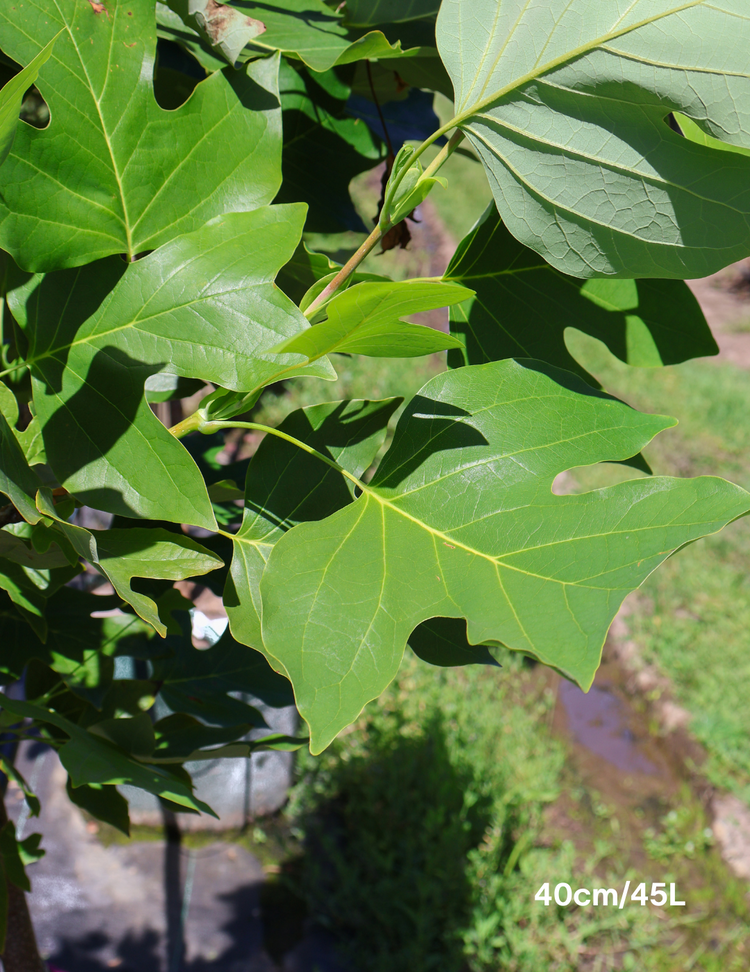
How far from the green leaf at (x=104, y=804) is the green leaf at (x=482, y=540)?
37cm

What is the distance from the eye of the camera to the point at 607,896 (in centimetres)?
221

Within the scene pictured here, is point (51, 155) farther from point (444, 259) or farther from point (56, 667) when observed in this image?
point (444, 259)

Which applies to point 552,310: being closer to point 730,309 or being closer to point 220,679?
point 220,679

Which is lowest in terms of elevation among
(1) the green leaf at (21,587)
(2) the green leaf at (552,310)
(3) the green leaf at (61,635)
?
(3) the green leaf at (61,635)

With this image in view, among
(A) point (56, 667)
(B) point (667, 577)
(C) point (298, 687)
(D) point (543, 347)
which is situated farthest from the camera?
(B) point (667, 577)

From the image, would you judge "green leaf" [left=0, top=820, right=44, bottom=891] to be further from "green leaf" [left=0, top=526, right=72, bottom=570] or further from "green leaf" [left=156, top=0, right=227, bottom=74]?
"green leaf" [left=156, top=0, right=227, bottom=74]

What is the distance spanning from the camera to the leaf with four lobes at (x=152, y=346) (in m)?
0.46

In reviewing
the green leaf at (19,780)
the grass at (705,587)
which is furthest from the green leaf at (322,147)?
the grass at (705,587)

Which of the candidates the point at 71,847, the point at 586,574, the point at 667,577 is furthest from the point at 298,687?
the point at 667,577

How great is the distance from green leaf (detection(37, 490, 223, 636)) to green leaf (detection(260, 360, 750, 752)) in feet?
0.18

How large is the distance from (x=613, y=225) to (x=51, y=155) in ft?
1.15

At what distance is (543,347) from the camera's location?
22.8 inches

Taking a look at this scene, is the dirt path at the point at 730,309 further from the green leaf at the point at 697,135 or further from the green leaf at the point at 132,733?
the green leaf at the point at 132,733

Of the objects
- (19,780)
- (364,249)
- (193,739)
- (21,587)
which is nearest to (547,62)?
(364,249)
